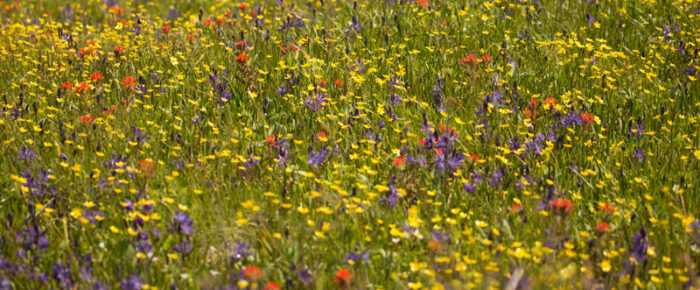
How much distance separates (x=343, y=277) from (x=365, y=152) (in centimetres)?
116

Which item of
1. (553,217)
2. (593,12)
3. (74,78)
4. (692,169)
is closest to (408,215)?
(553,217)

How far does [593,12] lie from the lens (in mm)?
5902

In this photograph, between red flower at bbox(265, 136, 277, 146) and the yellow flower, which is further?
red flower at bbox(265, 136, 277, 146)

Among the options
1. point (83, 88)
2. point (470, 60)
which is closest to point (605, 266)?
point (470, 60)

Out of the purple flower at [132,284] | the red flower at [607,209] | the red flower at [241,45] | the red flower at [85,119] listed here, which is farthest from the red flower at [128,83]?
the red flower at [607,209]

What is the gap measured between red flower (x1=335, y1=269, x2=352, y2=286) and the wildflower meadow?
9 centimetres

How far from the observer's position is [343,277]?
2633 mm

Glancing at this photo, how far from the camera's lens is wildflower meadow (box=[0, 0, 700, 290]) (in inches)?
114

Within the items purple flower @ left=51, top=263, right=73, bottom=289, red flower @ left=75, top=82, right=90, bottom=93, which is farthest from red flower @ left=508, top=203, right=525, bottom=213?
red flower @ left=75, top=82, right=90, bottom=93

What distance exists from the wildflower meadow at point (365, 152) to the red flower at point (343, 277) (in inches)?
3.6

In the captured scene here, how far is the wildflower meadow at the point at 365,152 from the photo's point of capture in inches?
114

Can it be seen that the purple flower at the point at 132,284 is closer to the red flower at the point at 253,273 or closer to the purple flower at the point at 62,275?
the purple flower at the point at 62,275

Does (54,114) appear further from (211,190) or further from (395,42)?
(395,42)

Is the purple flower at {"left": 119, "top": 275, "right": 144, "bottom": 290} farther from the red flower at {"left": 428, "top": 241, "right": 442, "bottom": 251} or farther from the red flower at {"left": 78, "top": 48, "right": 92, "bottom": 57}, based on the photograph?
the red flower at {"left": 78, "top": 48, "right": 92, "bottom": 57}
